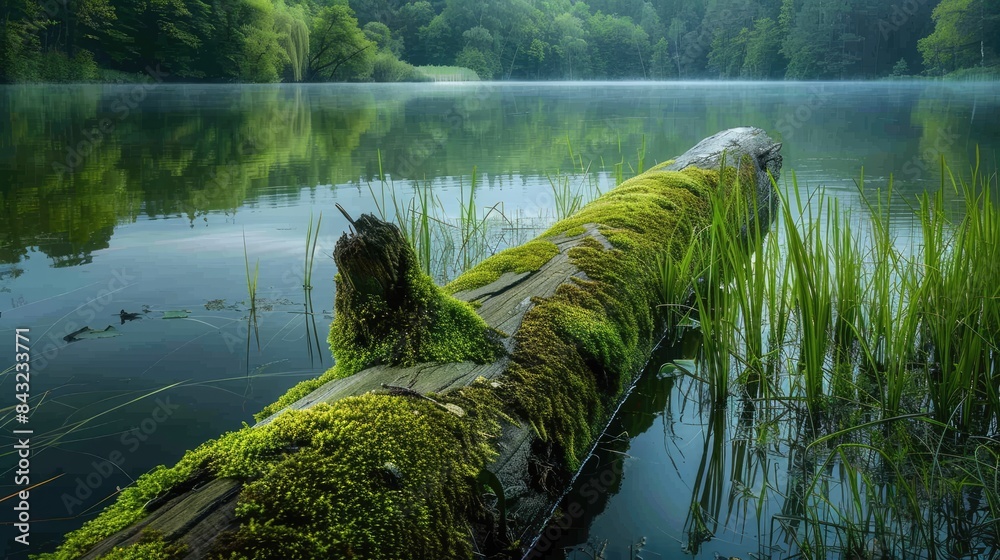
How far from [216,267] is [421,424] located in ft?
12.8

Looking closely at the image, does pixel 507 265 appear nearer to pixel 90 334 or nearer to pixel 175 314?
pixel 175 314

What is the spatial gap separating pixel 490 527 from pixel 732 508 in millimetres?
985

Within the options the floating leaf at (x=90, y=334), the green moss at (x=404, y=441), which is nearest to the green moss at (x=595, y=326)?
the green moss at (x=404, y=441)

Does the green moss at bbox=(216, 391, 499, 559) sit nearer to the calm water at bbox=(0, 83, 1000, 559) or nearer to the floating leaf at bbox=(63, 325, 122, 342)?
the calm water at bbox=(0, 83, 1000, 559)

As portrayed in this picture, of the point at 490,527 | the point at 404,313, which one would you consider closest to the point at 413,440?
the point at 490,527

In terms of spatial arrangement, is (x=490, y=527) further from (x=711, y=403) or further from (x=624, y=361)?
(x=711, y=403)

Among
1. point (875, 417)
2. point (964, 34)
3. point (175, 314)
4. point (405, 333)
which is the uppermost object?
point (964, 34)

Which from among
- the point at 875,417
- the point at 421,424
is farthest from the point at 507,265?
the point at 875,417

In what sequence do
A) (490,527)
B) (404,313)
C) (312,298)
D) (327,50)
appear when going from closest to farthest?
(490,527) < (404,313) < (312,298) < (327,50)

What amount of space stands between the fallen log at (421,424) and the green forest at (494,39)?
134 feet

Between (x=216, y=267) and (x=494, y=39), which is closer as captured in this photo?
(x=216, y=267)

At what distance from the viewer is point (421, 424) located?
1.67 metres

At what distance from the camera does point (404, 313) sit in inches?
82.4

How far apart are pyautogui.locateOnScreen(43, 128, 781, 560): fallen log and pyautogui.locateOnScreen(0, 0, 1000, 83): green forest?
1612 inches
